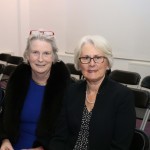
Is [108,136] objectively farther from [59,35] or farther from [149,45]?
[59,35]

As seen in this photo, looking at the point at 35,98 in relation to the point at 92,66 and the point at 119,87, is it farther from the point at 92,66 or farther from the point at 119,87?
the point at 119,87

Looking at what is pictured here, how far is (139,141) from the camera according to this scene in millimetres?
1549

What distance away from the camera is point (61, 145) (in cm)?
179

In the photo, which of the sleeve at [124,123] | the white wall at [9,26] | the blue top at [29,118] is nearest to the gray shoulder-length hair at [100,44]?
the sleeve at [124,123]

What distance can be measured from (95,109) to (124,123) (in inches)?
7.8

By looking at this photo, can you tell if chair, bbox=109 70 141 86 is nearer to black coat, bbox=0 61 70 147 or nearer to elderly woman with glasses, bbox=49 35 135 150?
black coat, bbox=0 61 70 147

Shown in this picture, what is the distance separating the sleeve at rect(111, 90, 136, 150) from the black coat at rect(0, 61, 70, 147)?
0.54 m

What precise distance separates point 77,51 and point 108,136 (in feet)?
1.86

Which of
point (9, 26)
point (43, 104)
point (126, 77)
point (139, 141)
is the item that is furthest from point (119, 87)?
point (9, 26)

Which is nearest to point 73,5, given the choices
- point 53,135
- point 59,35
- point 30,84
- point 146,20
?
point 59,35

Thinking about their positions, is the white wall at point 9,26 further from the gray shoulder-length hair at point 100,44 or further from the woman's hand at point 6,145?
the gray shoulder-length hair at point 100,44

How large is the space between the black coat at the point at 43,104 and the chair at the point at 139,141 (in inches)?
24.7

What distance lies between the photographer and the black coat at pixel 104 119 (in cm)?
159

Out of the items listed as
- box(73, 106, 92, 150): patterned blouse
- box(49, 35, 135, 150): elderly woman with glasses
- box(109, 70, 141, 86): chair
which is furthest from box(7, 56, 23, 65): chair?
box(73, 106, 92, 150): patterned blouse
